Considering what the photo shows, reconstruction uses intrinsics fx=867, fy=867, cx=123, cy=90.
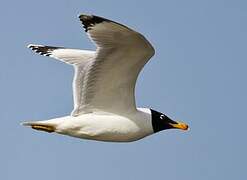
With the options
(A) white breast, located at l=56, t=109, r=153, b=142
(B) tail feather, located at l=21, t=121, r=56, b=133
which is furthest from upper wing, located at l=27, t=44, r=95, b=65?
(B) tail feather, located at l=21, t=121, r=56, b=133

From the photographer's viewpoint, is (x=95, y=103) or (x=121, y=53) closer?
(x=121, y=53)

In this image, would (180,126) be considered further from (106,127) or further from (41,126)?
(41,126)

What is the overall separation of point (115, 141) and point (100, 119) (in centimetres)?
37

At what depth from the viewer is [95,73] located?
11430 millimetres

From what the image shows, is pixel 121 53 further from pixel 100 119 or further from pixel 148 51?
pixel 100 119

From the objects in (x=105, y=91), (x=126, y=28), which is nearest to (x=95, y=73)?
(x=105, y=91)

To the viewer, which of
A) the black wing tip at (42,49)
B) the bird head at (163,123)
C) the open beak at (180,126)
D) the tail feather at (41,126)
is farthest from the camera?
the black wing tip at (42,49)

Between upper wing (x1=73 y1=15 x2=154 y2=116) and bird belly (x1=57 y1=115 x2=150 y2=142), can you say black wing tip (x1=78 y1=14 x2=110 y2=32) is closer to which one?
upper wing (x1=73 y1=15 x2=154 y2=116)

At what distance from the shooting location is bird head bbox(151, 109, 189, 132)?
39.5 ft

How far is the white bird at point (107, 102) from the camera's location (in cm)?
1109

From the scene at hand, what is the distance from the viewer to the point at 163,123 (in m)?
12.2

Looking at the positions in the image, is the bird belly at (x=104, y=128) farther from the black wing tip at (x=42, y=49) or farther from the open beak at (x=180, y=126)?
the black wing tip at (x=42, y=49)

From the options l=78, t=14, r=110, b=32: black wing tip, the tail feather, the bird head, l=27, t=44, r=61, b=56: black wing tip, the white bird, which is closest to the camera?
l=78, t=14, r=110, b=32: black wing tip

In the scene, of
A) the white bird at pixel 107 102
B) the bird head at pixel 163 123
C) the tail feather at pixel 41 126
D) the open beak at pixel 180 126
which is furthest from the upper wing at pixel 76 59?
the open beak at pixel 180 126
